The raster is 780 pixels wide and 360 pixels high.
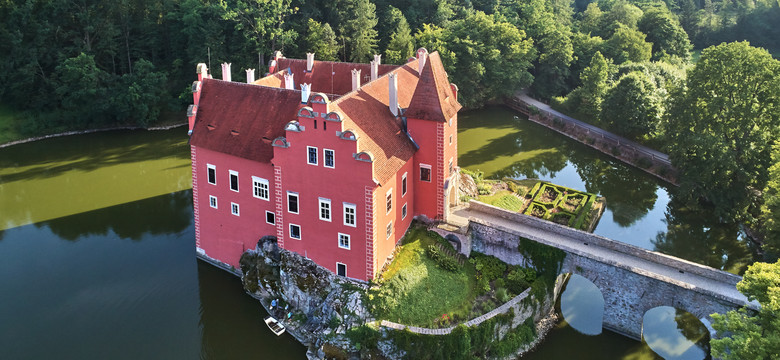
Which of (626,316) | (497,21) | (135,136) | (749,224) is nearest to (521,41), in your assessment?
(497,21)

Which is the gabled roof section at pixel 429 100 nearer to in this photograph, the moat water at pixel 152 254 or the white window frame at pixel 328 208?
the white window frame at pixel 328 208

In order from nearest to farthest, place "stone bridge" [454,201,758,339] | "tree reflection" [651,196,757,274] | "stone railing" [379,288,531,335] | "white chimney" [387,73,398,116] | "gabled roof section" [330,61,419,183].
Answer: "stone railing" [379,288,531,335] < "stone bridge" [454,201,758,339] < "gabled roof section" [330,61,419,183] < "white chimney" [387,73,398,116] < "tree reflection" [651,196,757,274]

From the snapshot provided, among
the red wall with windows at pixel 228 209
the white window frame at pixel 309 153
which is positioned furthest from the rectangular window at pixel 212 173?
the white window frame at pixel 309 153

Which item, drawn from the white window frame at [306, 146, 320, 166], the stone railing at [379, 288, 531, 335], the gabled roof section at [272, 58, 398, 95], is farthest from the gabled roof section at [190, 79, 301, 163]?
the stone railing at [379, 288, 531, 335]

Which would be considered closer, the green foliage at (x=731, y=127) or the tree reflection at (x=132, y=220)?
the green foliage at (x=731, y=127)

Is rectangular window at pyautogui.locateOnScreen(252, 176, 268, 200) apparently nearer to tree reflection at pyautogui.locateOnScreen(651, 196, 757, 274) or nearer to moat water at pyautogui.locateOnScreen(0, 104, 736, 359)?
moat water at pyautogui.locateOnScreen(0, 104, 736, 359)

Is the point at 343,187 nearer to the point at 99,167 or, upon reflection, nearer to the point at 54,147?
the point at 99,167

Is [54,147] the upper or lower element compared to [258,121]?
lower
